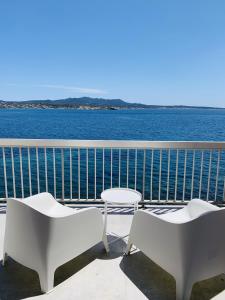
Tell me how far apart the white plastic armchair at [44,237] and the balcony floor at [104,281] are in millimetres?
163

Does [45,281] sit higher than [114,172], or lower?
higher

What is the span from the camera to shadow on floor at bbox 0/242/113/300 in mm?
1852

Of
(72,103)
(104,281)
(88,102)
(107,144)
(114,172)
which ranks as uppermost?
(88,102)

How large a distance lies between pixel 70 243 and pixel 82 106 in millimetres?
69804

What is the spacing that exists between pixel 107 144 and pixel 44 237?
1.90 metres

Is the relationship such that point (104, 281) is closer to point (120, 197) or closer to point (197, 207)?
point (120, 197)

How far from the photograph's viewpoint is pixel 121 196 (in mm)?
2605

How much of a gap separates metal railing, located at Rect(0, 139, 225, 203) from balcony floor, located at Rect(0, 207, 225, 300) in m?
1.51

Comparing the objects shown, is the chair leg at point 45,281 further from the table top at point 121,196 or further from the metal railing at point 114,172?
the metal railing at point 114,172

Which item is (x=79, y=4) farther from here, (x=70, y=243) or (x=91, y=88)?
(x=91, y=88)

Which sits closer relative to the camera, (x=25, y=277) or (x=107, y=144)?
(x=25, y=277)

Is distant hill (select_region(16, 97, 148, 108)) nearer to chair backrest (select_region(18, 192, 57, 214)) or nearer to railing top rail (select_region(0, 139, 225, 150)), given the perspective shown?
railing top rail (select_region(0, 139, 225, 150))

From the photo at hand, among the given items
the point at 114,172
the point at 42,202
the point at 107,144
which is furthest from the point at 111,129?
the point at 42,202

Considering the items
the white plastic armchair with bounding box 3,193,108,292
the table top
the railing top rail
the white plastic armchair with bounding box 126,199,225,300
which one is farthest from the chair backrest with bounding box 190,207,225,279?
the railing top rail
